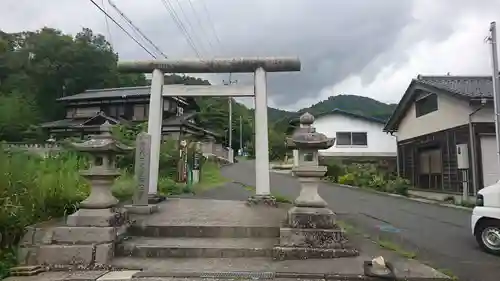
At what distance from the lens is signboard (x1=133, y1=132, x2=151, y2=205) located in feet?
27.7

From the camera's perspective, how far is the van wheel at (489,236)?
6617mm

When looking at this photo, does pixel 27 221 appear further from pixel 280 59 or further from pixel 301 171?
pixel 280 59

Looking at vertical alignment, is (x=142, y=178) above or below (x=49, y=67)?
below

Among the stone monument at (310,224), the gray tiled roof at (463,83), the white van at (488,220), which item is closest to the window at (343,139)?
the gray tiled roof at (463,83)

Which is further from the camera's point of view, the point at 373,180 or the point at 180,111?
the point at 180,111

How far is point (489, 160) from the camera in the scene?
558 inches

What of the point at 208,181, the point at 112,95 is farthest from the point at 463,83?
the point at 112,95

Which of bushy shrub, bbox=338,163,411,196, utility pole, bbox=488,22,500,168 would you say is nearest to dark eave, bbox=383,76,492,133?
bushy shrub, bbox=338,163,411,196

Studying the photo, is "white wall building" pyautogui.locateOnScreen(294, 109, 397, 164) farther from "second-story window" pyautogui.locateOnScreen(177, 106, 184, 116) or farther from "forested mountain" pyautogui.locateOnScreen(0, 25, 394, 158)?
"second-story window" pyautogui.locateOnScreen(177, 106, 184, 116)

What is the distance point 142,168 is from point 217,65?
3.52m

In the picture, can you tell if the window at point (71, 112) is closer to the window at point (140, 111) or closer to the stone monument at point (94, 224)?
the window at point (140, 111)

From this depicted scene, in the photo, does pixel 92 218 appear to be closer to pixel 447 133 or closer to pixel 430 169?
pixel 447 133

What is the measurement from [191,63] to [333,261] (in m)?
6.62

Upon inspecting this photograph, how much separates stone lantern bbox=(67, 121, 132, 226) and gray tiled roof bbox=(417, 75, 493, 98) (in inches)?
547
